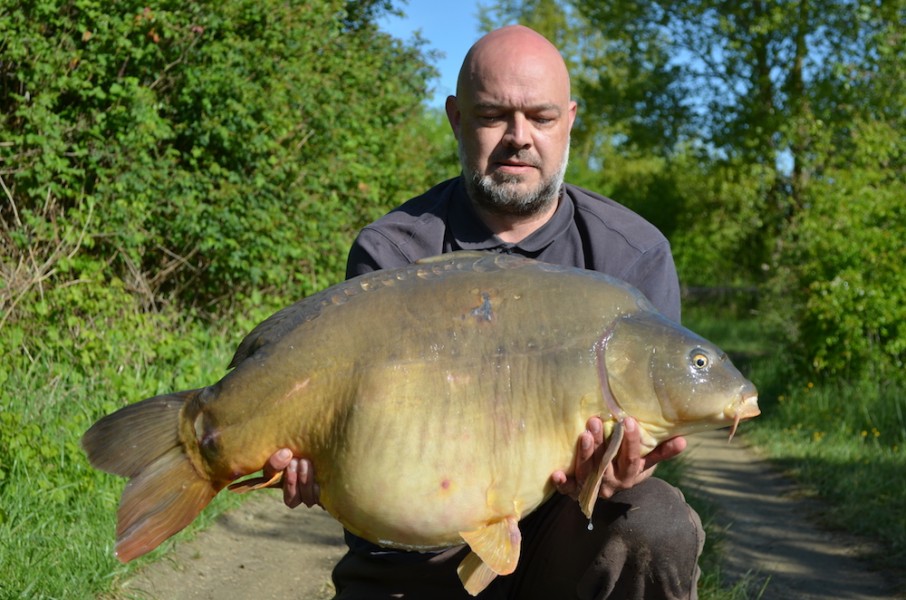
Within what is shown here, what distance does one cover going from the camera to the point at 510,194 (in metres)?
2.98

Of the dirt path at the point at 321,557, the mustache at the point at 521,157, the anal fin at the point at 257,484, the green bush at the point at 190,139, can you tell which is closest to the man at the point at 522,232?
the mustache at the point at 521,157

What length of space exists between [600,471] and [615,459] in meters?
0.14

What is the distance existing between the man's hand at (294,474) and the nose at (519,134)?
3.83 ft

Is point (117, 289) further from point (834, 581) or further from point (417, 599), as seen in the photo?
point (834, 581)

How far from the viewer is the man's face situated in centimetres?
298

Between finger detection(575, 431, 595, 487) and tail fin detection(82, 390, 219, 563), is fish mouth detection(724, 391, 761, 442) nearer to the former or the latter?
finger detection(575, 431, 595, 487)

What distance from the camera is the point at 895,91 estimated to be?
1320cm

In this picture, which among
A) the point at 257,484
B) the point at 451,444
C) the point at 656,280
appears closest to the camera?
the point at 451,444

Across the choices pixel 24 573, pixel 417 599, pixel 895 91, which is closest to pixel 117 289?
pixel 24 573

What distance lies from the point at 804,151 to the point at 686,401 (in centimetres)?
1316

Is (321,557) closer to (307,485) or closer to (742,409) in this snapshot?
(307,485)

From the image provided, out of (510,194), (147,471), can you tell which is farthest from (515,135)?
(147,471)

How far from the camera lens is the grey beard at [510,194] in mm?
2982

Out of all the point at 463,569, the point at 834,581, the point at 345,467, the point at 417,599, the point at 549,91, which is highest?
the point at 549,91
